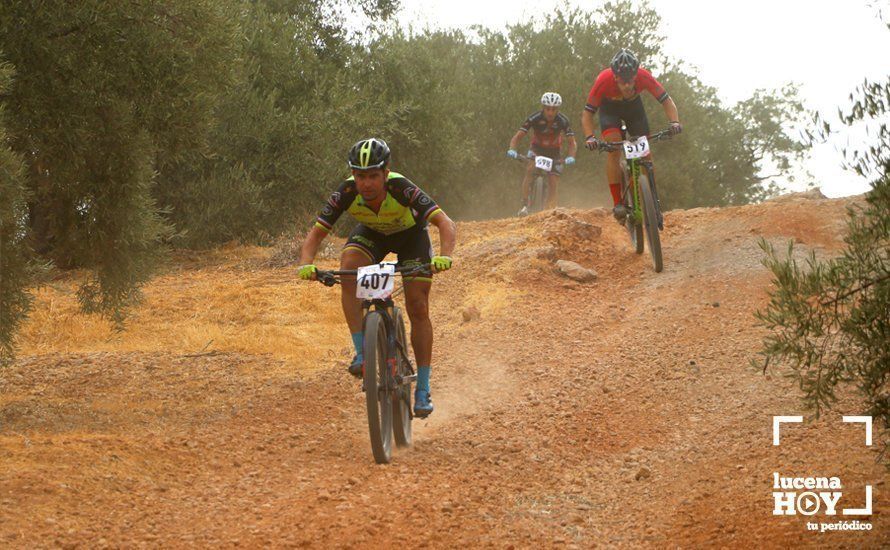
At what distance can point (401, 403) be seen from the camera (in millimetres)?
7133

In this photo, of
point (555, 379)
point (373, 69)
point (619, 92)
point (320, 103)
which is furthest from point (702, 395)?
point (373, 69)

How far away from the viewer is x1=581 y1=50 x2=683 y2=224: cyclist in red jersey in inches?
449

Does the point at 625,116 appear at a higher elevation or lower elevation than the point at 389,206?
higher

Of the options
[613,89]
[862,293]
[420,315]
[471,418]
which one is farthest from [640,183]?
[862,293]

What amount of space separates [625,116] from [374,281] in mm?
6129

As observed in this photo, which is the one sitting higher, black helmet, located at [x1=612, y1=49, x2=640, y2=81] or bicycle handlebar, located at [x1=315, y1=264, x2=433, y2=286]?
black helmet, located at [x1=612, y1=49, x2=640, y2=81]

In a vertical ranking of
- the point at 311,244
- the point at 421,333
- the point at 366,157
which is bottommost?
the point at 421,333

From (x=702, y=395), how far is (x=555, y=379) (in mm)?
1487

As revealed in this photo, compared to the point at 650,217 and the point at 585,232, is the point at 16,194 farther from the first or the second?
the point at 585,232

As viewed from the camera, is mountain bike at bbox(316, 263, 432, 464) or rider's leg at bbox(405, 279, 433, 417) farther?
rider's leg at bbox(405, 279, 433, 417)

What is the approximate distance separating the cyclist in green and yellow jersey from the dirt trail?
96cm

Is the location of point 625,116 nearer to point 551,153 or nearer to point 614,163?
point 614,163

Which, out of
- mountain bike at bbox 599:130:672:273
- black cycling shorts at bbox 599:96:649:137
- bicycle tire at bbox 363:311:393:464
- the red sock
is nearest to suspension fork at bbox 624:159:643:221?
mountain bike at bbox 599:130:672:273

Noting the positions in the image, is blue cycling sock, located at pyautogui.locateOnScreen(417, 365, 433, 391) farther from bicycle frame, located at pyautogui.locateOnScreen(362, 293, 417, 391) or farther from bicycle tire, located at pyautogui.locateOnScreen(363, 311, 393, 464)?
bicycle tire, located at pyautogui.locateOnScreen(363, 311, 393, 464)
